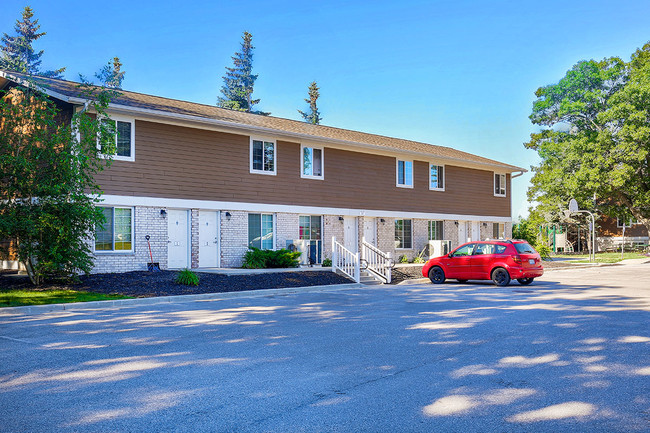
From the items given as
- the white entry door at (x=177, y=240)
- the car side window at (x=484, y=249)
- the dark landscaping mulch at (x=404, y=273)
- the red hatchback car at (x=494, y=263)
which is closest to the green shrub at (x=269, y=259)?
the white entry door at (x=177, y=240)

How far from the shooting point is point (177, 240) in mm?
21188

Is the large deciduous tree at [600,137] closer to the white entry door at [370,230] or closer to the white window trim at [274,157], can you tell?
the white entry door at [370,230]

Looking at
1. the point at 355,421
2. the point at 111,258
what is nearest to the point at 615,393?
the point at 355,421

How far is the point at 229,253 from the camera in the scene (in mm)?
22422

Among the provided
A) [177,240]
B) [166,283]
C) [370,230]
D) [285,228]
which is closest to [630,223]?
[370,230]

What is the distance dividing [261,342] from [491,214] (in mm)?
28786

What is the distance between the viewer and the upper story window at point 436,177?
31.4m

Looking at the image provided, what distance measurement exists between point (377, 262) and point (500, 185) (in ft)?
54.2

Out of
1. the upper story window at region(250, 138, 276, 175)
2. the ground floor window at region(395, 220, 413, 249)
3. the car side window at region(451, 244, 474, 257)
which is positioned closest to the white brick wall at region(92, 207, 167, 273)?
the upper story window at region(250, 138, 276, 175)

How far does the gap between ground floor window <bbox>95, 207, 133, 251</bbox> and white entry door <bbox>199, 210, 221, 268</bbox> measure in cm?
285

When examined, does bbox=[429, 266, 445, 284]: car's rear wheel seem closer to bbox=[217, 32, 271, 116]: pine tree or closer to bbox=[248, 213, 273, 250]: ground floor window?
bbox=[248, 213, 273, 250]: ground floor window

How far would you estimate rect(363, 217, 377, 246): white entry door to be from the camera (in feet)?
92.1

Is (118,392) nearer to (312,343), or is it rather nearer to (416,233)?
(312,343)

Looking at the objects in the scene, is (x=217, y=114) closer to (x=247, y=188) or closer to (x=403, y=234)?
(x=247, y=188)
